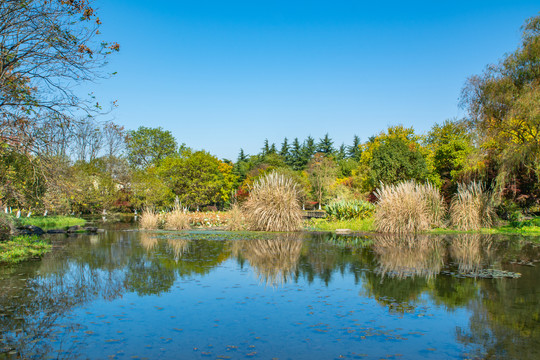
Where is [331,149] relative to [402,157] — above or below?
above

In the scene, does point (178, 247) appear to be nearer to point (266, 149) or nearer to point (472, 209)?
point (472, 209)

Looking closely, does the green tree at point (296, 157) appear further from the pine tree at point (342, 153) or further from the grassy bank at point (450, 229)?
the grassy bank at point (450, 229)

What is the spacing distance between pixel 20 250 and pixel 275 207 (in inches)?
422

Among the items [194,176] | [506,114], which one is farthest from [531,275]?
[194,176]

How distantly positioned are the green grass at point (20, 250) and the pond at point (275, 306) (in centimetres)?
68

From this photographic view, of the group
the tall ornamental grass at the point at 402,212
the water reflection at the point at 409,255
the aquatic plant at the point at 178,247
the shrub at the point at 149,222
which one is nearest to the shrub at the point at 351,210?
the tall ornamental grass at the point at 402,212

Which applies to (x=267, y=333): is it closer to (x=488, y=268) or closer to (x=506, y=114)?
(x=488, y=268)

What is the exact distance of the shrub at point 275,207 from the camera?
1938 centimetres

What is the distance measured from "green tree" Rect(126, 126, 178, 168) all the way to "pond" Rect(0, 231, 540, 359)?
47946mm

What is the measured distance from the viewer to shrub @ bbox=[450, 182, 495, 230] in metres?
19.3

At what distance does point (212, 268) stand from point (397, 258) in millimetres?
5176

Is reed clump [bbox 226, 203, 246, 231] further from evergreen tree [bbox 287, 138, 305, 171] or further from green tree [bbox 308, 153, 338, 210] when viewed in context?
evergreen tree [bbox 287, 138, 305, 171]

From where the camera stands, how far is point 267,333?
17.9 ft

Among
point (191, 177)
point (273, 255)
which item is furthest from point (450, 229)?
point (191, 177)
